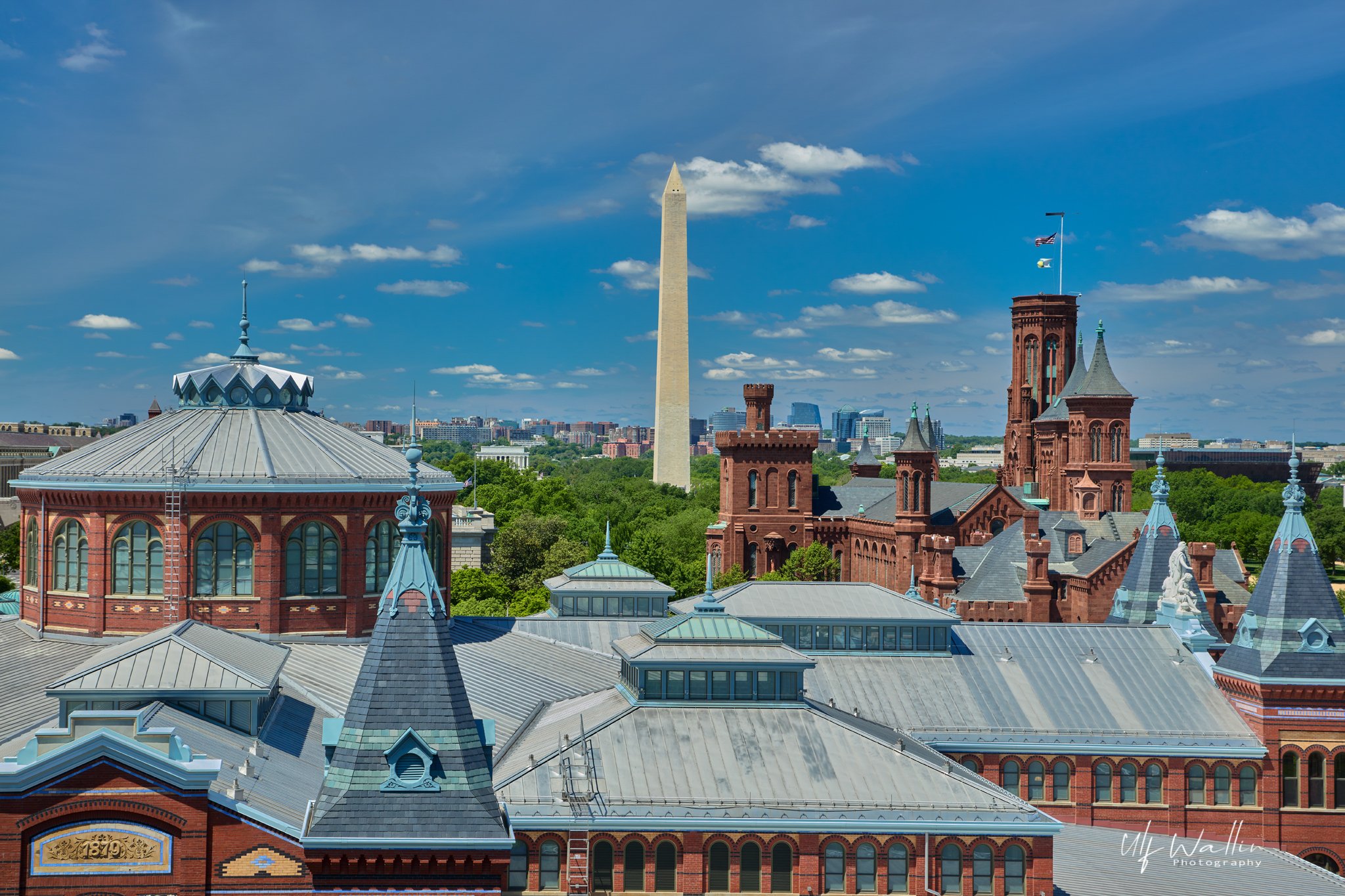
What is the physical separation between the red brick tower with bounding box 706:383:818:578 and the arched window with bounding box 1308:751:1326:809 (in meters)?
66.1

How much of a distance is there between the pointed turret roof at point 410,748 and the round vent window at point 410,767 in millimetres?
16

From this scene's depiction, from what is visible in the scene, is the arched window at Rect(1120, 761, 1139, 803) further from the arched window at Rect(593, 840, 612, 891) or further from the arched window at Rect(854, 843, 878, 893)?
the arched window at Rect(593, 840, 612, 891)

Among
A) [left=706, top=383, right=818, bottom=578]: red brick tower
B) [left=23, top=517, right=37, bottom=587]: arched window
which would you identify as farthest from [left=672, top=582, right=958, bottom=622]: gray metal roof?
[left=706, top=383, right=818, bottom=578]: red brick tower

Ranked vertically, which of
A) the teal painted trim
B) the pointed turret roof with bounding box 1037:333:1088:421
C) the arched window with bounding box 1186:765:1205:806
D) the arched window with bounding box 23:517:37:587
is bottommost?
the arched window with bounding box 1186:765:1205:806

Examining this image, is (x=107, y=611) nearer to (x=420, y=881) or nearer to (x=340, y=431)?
(x=340, y=431)

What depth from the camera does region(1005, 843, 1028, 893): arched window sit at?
3319 cm

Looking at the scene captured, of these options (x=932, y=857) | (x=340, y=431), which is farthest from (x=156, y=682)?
(x=932, y=857)

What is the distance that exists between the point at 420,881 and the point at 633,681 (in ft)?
47.8

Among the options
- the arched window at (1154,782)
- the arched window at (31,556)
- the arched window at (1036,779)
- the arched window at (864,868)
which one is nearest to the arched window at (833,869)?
the arched window at (864,868)

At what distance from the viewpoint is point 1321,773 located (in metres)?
43.3

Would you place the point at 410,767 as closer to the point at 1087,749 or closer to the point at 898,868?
the point at 898,868

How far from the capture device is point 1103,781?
43.2 meters

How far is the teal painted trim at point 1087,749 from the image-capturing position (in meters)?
43.1

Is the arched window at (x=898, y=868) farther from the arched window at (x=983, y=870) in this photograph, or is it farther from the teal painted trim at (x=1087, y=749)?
the teal painted trim at (x=1087, y=749)
